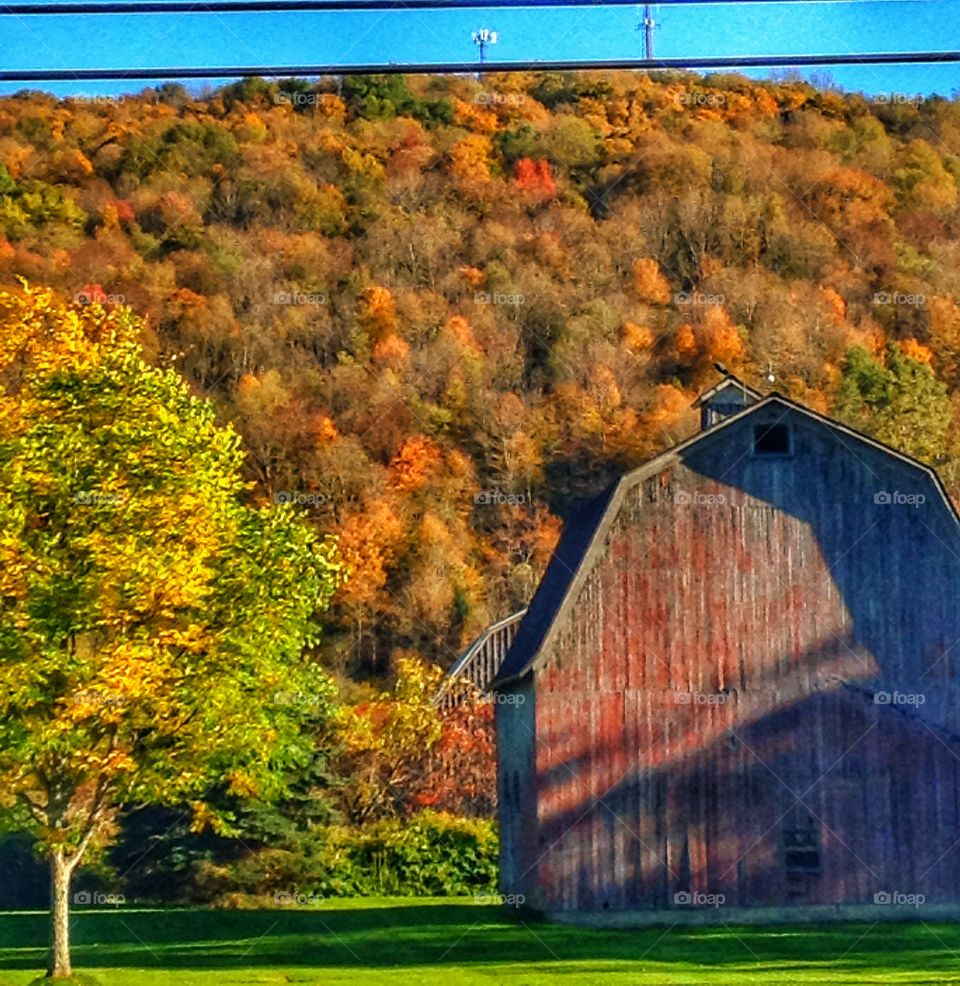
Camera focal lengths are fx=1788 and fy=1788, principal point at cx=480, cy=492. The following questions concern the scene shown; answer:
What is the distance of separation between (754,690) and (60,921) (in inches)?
534

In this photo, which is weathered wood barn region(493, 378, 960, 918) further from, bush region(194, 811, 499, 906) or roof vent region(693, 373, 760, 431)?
bush region(194, 811, 499, 906)

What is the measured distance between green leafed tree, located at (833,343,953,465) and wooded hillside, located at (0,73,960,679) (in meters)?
0.23

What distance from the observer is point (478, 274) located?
11406 centimetres

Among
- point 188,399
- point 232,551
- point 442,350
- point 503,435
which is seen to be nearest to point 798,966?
point 232,551

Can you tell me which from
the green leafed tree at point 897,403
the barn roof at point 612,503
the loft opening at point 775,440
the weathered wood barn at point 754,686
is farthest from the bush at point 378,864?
the green leafed tree at point 897,403

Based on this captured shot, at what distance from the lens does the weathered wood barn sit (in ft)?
102

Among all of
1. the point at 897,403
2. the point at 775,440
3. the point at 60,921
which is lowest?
the point at 60,921

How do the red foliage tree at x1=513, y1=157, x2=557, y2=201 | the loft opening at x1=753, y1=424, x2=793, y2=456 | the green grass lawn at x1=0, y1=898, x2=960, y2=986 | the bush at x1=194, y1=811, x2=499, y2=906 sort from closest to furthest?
the green grass lawn at x1=0, y1=898, x2=960, y2=986
the loft opening at x1=753, y1=424, x2=793, y2=456
the bush at x1=194, y1=811, x2=499, y2=906
the red foliage tree at x1=513, y1=157, x2=557, y2=201

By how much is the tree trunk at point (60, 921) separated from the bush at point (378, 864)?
16360 millimetres

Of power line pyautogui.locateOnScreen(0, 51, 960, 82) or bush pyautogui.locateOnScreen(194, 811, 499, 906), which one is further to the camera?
bush pyautogui.locateOnScreen(194, 811, 499, 906)

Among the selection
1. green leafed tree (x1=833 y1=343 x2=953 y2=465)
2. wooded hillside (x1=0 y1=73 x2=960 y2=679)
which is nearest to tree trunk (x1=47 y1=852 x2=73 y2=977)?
wooded hillside (x1=0 y1=73 x2=960 y2=679)

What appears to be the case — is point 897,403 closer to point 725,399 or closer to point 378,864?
point 725,399

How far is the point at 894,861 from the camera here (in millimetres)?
31281

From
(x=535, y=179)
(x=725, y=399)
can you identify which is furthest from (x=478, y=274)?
(x=725, y=399)
